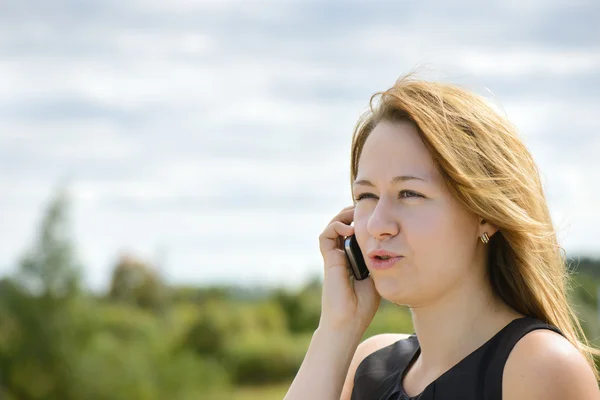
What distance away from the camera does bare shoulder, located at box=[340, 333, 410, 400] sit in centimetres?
193

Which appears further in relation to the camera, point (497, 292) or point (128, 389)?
point (128, 389)

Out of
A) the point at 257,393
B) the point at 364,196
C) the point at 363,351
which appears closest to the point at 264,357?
the point at 257,393

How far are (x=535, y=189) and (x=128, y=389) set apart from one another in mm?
8932

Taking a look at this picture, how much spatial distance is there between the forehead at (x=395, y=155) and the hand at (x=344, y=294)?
273mm

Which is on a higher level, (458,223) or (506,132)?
(506,132)

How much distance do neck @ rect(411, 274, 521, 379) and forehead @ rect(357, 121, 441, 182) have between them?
26 centimetres

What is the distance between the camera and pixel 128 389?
9.77 meters

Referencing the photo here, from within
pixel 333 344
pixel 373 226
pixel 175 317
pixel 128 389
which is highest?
pixel 373 226

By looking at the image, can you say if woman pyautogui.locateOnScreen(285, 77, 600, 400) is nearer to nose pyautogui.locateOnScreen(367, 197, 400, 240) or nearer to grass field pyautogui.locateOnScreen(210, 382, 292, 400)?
nose pyautogui.locateOnScreen(367, 197, 400, 240)

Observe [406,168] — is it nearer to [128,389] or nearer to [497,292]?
[497,292]

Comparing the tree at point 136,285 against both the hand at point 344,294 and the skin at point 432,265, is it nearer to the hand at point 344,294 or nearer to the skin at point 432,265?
the hand at point 344,294

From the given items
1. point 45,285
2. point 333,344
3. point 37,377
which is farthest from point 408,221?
point 37,377

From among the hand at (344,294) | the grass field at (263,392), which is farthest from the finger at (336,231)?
the grass field at (263,392)

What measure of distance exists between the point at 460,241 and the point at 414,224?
0.11 metres
